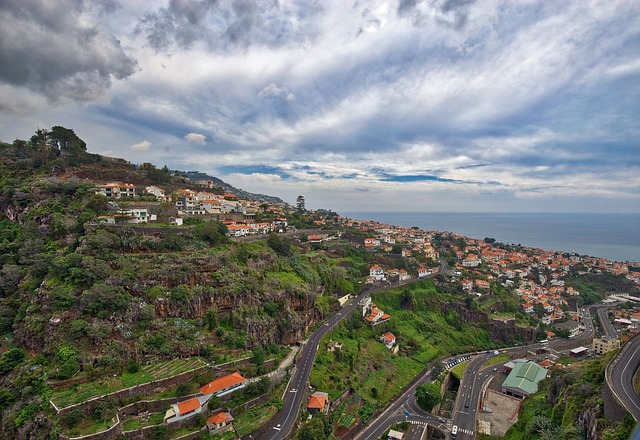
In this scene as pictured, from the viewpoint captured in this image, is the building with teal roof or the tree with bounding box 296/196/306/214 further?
the tree with bounding box 296/196/306/214

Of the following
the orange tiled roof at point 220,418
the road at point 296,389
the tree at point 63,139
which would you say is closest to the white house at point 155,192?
the tree at point 63,139

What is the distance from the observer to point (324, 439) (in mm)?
20969

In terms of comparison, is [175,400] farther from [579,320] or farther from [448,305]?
[579,320]

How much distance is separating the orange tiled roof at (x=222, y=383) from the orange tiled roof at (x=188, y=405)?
2.97 feet

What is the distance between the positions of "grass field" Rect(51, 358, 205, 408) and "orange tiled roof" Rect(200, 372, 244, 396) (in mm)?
1868

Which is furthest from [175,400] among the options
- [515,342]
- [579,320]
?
[579,320]

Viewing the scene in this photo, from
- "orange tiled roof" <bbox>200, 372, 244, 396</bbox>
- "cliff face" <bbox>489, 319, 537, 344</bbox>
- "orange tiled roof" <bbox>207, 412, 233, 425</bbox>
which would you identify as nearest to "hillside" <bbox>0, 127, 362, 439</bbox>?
"orange tiled roof" <bbox>200, 372, 244, 396</bbox>

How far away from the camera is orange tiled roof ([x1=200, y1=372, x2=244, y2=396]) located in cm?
2238

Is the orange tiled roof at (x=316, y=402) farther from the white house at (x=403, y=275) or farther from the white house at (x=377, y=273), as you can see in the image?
the white house at (x=403, y=275)

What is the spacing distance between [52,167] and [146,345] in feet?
109

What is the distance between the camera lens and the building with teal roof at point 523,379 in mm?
31875

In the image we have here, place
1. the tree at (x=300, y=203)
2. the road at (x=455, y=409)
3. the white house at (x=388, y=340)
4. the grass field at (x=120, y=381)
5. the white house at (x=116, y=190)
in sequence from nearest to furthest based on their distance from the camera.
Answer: the grass field at (x=120, y=381), the road at (x=455, y=409), the white house at (x=388, y=340), the white house at (x=116, y=190), the tree at (x=300, y=203)

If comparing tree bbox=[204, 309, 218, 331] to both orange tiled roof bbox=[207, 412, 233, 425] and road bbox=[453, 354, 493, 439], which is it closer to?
orange tiled roof bbox=[207, 412, 233, 425]

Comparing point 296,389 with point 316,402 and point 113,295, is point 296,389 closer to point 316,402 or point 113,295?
point 316,402
